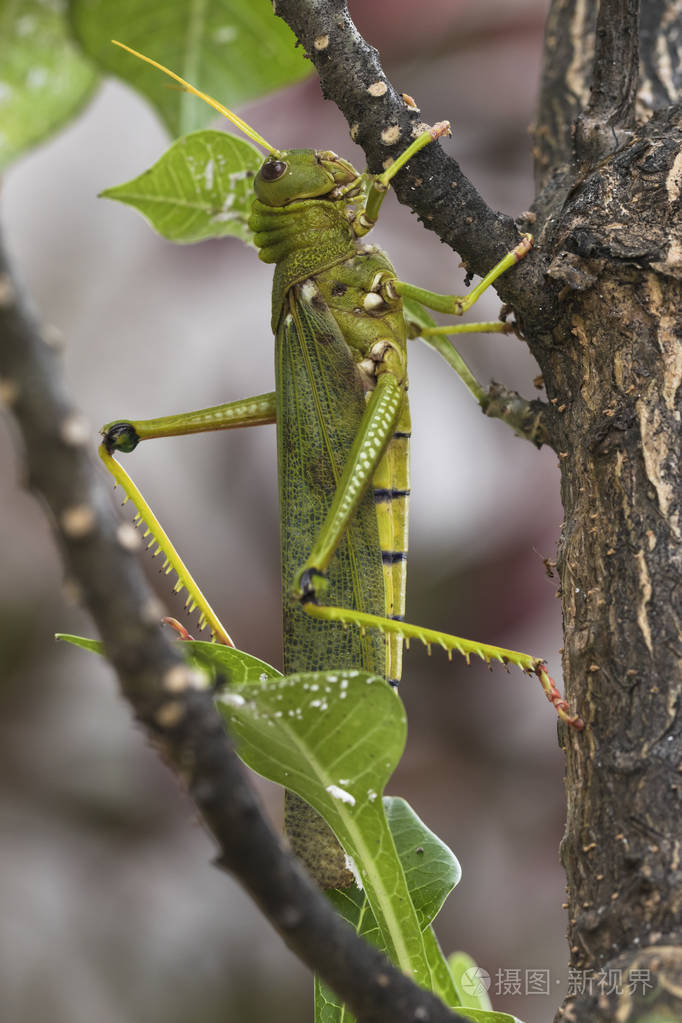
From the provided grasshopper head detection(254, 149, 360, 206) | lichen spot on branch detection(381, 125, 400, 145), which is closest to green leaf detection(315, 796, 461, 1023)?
lichen spot on branch detection(381, 125, 400, 145)

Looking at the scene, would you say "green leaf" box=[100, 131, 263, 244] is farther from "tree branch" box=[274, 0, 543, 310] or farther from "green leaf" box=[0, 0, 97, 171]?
"tree branch" box=[274, 0, 543, 310]

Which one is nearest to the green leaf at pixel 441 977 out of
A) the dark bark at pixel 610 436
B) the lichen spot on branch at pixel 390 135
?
the dark bark at pixel 610 436

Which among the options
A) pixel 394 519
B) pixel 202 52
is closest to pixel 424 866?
pixel 394 519

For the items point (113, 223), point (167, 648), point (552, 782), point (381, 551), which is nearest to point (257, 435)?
point (113, 223)

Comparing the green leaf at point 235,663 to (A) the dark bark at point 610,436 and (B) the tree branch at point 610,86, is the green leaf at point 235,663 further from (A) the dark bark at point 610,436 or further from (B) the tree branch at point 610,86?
(B) the tree branch at point 610,86

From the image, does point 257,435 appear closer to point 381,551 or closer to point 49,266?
point 49,266

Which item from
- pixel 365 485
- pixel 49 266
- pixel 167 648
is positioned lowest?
pixel 167 648

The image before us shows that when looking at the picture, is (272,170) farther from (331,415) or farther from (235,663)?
(235,663)
